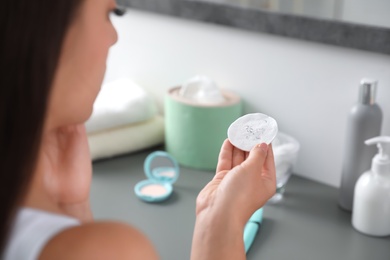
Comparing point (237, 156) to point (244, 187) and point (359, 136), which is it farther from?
point (359, 136)

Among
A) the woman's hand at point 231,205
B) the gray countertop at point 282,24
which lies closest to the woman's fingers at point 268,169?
the woman's hand at point 231,205

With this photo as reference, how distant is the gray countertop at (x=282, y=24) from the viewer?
2.78ft

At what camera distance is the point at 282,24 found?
94 cm

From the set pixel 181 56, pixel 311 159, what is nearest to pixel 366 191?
pixel 311 159

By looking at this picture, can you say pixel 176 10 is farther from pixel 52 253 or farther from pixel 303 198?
pixel 52 253

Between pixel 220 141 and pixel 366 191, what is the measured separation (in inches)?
10.8

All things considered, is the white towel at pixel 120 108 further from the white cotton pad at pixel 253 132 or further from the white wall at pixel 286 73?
the white cotton pad at pixel 253 132

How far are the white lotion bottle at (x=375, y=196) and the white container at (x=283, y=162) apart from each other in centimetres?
12

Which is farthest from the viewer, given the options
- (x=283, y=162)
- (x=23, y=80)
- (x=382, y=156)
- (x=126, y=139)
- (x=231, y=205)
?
(x=126, y=139)

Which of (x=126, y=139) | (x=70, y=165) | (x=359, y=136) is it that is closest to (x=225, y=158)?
(x=70, y=165)

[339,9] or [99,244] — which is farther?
[339,9]

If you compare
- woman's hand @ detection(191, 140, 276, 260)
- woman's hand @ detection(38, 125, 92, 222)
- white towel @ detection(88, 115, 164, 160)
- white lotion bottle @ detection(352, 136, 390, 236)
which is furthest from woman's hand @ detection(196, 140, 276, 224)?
white towel @ detection(88, 115, 164, 160)

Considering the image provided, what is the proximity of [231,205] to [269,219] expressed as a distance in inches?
12.2

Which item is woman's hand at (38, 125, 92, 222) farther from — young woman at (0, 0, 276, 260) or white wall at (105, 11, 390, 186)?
white wall at (105, 11, 390, 186)
